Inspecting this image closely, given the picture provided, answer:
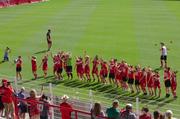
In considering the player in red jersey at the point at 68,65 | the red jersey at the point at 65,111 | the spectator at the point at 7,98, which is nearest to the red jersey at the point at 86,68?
the player in red jersey at the point at 68,65

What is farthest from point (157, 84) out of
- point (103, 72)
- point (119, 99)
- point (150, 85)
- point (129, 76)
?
point (103, 72)

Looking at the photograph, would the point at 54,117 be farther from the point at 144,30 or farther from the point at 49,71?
the point at 144,30

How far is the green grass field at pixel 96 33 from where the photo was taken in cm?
2312

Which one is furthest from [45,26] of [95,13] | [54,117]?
[54,117]

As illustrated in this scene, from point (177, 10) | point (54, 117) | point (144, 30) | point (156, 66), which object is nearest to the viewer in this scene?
point (54, 117)

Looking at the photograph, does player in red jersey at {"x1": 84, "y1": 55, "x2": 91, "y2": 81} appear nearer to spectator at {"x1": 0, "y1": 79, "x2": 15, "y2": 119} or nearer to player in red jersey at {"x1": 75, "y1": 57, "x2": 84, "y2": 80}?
player in red jersey at {"x1": 75, "y1": 57, "x2": 84, "y2": 80}

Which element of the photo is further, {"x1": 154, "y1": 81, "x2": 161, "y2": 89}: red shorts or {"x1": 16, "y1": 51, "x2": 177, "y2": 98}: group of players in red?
{"x1": 16, "y1": 51, "x2": 177, "y2": 98}: group of players in red

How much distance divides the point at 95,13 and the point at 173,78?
3122 cm

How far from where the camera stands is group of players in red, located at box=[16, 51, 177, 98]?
20359mm

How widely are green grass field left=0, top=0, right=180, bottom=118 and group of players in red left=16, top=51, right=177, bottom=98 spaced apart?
51cm

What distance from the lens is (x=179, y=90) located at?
2089cm

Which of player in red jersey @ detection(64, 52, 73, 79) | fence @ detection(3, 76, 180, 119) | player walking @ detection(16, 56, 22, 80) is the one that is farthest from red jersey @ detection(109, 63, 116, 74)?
player walking @ detection(16, 56, 22, 80)

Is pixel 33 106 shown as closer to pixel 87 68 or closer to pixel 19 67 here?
pixel 87 68

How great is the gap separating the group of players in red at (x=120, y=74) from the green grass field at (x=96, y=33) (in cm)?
51
